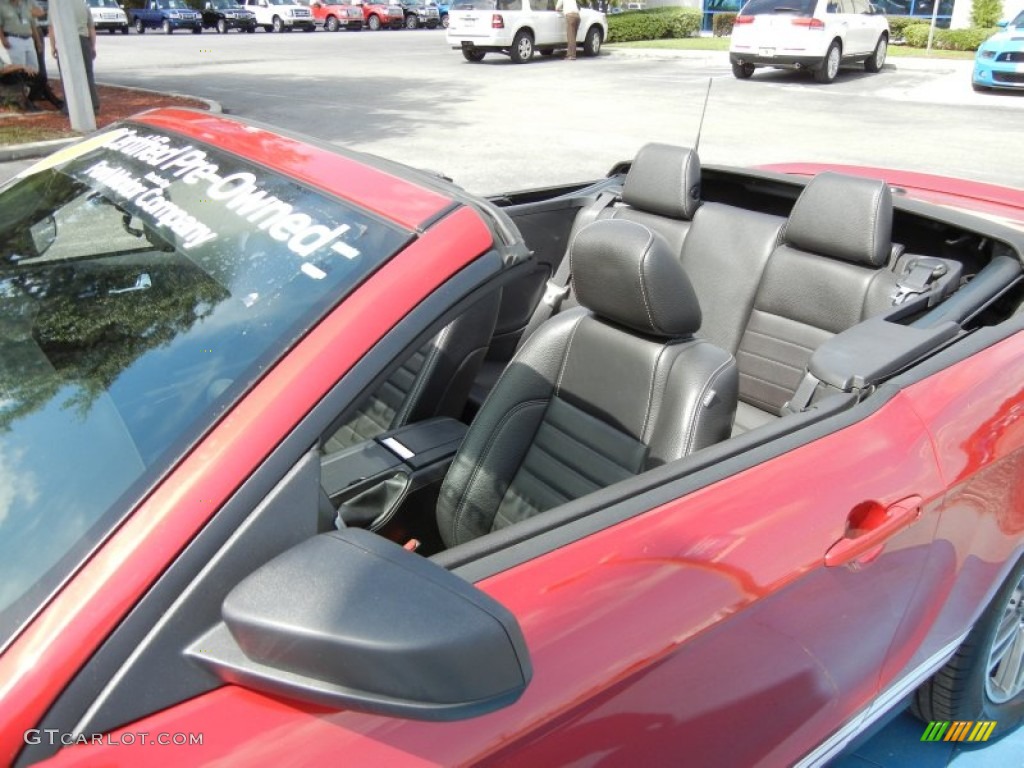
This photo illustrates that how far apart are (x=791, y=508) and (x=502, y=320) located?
2383mm

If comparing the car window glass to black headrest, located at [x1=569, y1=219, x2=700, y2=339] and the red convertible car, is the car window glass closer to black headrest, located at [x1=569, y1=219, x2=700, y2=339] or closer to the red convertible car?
the red convertible car

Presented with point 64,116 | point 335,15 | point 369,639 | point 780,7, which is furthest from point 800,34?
point 335,15

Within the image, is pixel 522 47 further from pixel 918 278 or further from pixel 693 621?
pixel 693 621

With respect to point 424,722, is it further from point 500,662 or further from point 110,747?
point 110,747

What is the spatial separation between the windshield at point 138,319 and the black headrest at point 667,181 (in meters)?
2.20

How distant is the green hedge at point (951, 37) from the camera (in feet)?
68.7

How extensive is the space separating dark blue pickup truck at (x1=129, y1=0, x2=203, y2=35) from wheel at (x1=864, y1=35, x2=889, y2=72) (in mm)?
25852

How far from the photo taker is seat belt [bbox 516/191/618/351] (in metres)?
3.51

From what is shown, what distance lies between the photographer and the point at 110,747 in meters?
1.00

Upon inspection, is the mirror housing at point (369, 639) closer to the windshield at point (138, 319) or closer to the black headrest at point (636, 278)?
the windshield at point (138, 319)

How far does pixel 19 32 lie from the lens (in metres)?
10.9

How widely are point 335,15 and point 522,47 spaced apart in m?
16.8

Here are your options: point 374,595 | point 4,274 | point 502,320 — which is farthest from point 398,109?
point 374,595

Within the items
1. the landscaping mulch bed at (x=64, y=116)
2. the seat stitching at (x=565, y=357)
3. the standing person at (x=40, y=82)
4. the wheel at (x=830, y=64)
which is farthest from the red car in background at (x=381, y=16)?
the seat stitching at (x=565, y=357)
